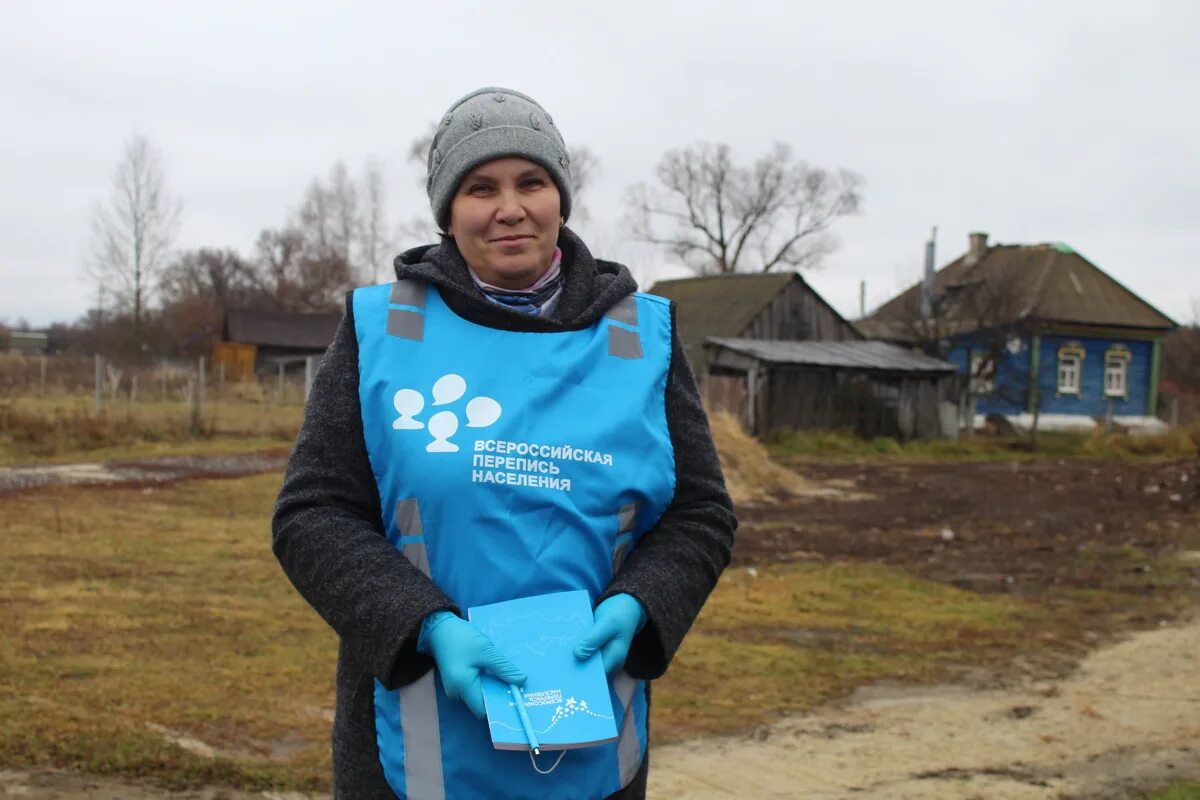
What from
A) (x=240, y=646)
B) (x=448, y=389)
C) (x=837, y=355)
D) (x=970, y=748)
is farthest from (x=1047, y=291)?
(x=448, y=389)

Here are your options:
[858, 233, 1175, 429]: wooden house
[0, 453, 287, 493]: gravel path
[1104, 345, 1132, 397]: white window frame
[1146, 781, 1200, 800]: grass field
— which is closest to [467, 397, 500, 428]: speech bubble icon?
[1146, 781, 1200, 800]: grass field

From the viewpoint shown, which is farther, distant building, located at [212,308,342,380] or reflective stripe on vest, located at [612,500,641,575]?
distant building, located at [212,308,342,380]

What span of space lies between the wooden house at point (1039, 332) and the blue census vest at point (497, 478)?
32122 mm

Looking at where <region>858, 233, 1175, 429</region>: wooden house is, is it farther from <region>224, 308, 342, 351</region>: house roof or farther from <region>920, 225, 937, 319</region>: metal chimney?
<region>224, 308, 342, 351</region>: house roof

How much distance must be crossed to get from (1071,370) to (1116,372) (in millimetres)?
2173

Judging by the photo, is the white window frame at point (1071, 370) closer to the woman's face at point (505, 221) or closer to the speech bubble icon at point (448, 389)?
the woman's face at point (505, 221)

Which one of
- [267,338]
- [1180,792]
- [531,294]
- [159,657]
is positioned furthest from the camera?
[267,338]

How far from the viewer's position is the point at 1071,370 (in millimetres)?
38812

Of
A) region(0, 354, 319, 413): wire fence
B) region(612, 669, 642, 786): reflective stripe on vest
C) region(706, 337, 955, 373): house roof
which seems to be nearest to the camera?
region(612, 669, 642, 786): reflective stripe on vest

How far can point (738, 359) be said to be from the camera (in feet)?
101

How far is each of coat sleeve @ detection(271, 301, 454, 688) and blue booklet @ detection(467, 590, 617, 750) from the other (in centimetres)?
11

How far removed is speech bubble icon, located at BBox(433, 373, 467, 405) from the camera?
6.15ft

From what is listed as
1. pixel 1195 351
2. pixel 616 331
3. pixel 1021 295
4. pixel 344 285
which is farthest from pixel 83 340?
pixel 616 331

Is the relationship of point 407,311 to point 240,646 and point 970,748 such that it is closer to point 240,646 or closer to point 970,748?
point 970,748
